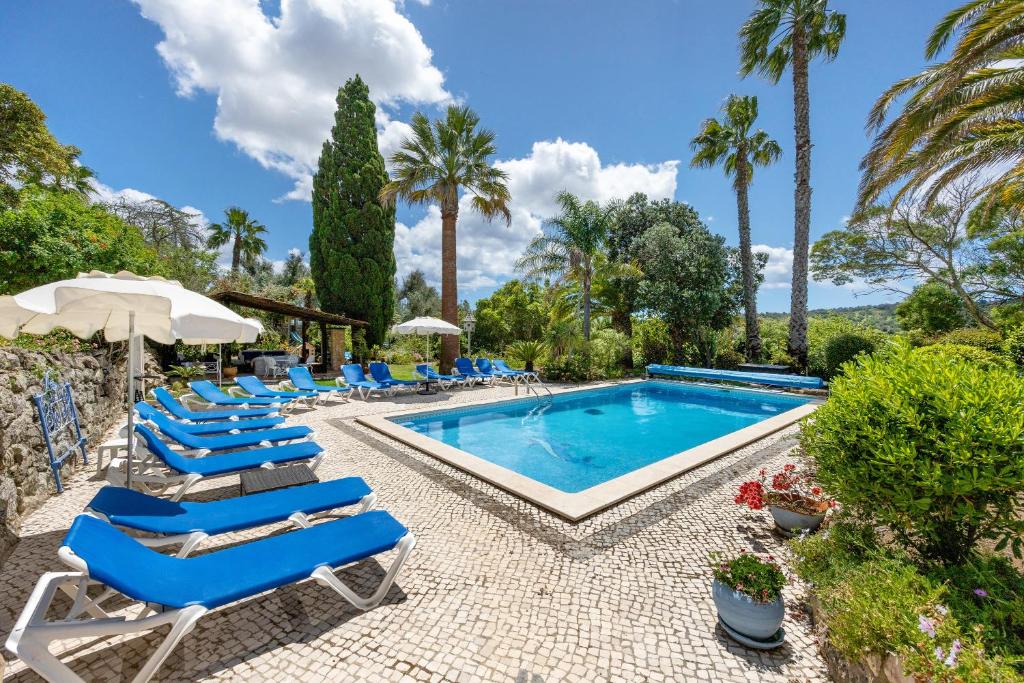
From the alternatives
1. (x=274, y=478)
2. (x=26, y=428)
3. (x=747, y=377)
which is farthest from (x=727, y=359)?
(x=26, y=428)

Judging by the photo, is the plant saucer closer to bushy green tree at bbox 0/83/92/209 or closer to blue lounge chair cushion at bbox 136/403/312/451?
blue lounge chair cushion at bbox 136/403/312/451

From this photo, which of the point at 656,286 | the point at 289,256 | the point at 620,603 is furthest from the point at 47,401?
the point at 289,256

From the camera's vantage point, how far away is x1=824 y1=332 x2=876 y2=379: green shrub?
13.7 metres

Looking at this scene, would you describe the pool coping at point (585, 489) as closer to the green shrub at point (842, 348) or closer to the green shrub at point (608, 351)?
the green shrub at point (842, 348)

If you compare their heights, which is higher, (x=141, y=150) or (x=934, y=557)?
(x=141, y=150)

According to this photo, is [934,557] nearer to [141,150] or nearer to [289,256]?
[141,150]

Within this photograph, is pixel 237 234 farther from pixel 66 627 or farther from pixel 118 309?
pixel 66 627

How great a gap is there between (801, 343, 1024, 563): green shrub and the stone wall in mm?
6719

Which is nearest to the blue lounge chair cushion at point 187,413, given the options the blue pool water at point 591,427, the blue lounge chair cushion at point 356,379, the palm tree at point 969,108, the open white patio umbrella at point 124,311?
the open white patio umbrella at point 124,311

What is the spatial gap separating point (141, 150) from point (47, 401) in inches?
549

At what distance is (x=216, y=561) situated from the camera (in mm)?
2527

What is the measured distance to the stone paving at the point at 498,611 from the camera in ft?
7.40

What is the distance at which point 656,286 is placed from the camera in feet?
61.7

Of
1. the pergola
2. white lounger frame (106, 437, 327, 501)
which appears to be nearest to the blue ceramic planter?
white lounger frame (106, 437, 327, 501)
